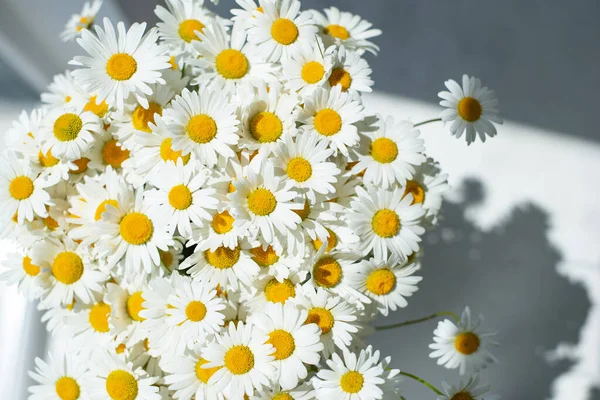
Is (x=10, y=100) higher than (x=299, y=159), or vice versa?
(x=10, y=100)

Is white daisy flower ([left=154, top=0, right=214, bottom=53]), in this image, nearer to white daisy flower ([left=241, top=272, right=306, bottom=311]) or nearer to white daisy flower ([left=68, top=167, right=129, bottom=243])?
white daisy flower ([left=68, top=167, right=129, bottom=243])

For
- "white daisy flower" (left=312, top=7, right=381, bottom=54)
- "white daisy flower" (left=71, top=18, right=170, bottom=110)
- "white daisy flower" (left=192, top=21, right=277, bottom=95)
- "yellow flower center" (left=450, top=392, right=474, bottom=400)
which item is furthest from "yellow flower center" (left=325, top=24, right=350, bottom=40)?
"yellow flower center" (left=450, top=392, right=474, bottom=400)

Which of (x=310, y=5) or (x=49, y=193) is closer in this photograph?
(x=49, y=193)

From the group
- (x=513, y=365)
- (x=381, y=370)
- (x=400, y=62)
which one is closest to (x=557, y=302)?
(x=513, y=365)

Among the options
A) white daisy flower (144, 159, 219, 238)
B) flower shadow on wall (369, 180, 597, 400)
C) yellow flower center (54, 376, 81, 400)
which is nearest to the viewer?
white daisy flower (144, 159, 219, 238)

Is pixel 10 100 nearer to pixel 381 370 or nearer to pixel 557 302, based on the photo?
pixel 381 370

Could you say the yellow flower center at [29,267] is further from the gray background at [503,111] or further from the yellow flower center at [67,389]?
the gray background at [503,111]

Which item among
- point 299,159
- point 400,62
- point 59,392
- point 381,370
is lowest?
point 59,392
